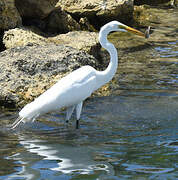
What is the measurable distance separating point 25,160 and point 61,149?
21.6 inches

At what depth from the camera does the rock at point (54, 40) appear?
8836 mm

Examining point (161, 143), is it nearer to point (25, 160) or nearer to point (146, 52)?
point (25, 160)

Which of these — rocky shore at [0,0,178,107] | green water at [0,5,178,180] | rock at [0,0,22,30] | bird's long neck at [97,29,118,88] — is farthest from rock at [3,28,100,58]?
bird's long neck at [97,29,118,88]

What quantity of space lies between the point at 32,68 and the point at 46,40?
70.5 inches

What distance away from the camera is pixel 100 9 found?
1268 cm

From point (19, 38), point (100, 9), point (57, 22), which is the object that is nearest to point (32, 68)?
point (19, 38)

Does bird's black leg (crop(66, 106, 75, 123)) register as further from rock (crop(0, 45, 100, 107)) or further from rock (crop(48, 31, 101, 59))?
rock (crop(48, 31, 101, 59))

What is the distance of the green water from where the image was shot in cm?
451

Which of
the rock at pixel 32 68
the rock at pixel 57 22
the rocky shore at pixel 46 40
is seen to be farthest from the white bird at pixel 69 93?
the rock at pixel 57 22

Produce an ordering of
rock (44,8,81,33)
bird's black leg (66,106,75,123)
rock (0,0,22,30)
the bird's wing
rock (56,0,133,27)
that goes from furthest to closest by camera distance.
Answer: rock (56,0,133,27)
rock (44,8,81,33)
rock (0,0,22,30)
bird's black leg (66,106,75,123)
the bird's wing

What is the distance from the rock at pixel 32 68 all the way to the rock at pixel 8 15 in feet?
7.84

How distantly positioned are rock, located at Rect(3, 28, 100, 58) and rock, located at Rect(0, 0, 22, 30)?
67 centimetres

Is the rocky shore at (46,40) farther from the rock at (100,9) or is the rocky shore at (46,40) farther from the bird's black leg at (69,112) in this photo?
the bird's black leg at (69,112)

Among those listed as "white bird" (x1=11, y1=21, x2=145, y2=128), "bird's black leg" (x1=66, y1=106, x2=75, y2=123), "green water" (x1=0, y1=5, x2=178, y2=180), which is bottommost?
"green water" (x1=0, y1=5, x2=178, y2=180)
